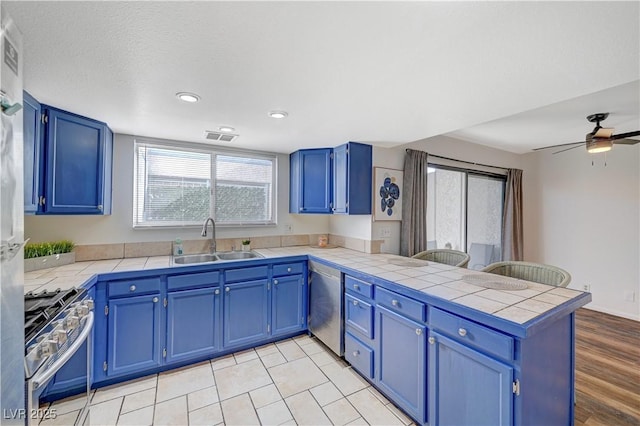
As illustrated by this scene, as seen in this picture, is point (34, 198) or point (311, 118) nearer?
point (34, 198)

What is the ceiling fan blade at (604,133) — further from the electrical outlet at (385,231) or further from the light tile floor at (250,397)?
the light tile floor at (250,397)

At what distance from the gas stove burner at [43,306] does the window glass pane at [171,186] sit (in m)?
1.28

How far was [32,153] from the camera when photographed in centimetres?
181

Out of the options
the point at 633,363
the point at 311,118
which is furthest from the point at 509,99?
the point at 633,363

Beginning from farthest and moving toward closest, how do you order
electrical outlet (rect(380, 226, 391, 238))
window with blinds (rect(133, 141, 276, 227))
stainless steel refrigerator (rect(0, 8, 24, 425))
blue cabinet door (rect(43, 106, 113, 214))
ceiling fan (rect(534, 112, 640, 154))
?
electrical outlet (rect(380, 226, 391, 238)) → window with blinds (rect(133, 141, 276, 227)) → ceiling fan (rect(534, 112, 640, 154)) → blue cabinet door (rect(43, 106, 113, 214)) → stainless steel refrigerator (rect(0, 8, 24, 425))

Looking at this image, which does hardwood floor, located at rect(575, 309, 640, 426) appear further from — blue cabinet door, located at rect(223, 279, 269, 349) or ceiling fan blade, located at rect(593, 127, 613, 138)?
blue cabinet door, located at rect(223, 279, 269, 349)

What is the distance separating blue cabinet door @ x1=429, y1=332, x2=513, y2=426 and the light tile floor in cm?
40

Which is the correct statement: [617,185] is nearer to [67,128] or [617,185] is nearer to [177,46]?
[177,46]

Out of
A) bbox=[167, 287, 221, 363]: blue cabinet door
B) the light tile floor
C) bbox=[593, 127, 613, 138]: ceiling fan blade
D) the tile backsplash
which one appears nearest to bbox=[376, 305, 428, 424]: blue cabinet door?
the light tile floor

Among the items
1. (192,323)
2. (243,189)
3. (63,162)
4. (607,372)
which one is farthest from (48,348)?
(607,372)

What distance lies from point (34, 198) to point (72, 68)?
1050mm

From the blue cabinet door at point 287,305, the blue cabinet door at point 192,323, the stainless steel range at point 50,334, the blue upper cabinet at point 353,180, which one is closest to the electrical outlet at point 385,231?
the blue upper cabinet at point 353,180

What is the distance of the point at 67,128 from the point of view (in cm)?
207

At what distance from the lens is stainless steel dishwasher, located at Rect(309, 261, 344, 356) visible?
249 centimetres
